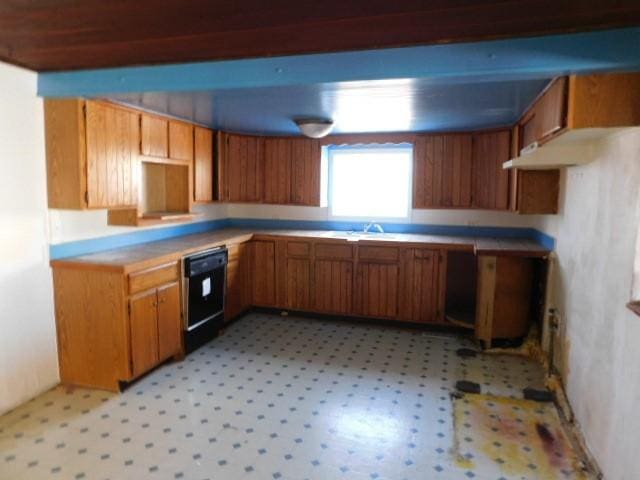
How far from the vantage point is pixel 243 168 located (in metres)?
5.17

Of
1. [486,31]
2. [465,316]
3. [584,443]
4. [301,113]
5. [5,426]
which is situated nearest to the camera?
[486,31]

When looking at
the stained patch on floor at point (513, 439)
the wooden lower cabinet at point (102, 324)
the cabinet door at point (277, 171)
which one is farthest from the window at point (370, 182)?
the wooden lower cabinet at point (102, 324)

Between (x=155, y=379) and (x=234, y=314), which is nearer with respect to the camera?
(x=155, y=379)

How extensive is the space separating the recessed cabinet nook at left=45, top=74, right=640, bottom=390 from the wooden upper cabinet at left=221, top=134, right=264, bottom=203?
0.02 metres

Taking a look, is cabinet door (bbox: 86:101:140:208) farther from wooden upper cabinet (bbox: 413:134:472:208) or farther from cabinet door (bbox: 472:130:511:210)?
cabinet door (bbox: 472:130:511:210)

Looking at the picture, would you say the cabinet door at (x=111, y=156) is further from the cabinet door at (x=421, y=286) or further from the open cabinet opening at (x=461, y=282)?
the open cabinet opening at (x=461, y=282)

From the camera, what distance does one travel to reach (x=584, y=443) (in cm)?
252

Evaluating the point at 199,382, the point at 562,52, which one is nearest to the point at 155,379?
the point at 199,382

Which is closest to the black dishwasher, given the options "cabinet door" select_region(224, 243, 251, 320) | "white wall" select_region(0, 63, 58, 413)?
"cabinet door" select_region(224, 243, 251, 320)

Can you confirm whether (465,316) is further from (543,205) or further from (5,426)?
(5,426)

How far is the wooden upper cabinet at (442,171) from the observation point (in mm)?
4586

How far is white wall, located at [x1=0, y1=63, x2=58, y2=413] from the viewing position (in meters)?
2.80

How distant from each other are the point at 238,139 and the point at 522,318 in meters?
3.48

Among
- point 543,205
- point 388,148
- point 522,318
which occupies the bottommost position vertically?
point 522,318
